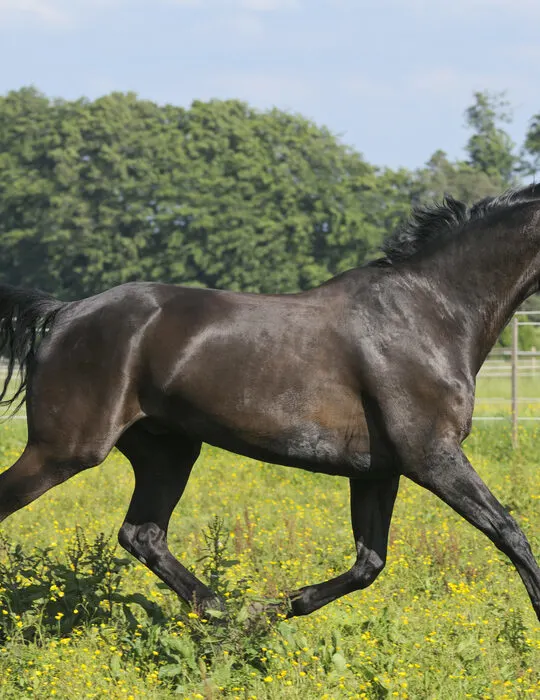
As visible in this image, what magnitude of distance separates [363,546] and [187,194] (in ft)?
155

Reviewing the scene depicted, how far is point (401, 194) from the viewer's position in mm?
55969

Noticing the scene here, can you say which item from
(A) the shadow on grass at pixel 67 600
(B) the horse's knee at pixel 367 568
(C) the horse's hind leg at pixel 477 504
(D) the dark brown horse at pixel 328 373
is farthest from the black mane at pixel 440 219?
(A) the shadow on grass at pixel 67 600

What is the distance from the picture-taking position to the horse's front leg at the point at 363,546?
525cm

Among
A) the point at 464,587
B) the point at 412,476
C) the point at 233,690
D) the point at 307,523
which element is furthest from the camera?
the point at 307,523

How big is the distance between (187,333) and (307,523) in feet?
12.6

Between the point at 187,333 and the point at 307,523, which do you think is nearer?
the point at 187,333

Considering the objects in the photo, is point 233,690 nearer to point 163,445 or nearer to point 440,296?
point 163,445

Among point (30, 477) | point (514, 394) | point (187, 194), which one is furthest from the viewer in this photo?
point (187, 194)

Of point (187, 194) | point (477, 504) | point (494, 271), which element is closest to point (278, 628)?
point (477, 504)

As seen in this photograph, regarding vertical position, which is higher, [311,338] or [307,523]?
[311,338]

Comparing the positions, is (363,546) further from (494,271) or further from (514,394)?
(514,394)

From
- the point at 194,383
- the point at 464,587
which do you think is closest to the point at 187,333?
A: the point at 194,383

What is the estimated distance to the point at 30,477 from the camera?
5199 mm

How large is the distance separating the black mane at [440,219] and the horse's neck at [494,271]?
10 cm
